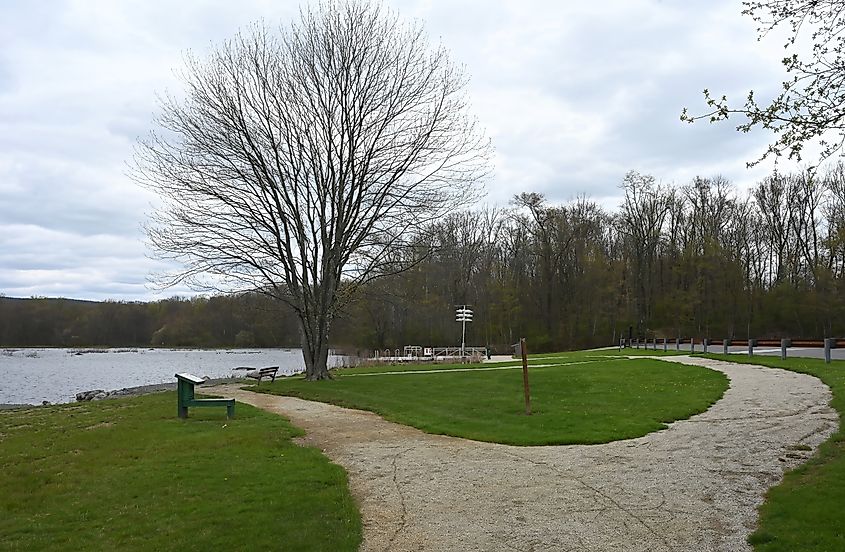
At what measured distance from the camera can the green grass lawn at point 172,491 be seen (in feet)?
19.0

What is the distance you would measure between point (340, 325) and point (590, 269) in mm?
28848

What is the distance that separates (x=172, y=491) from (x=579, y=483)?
14.8 ft

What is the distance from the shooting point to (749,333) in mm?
53094

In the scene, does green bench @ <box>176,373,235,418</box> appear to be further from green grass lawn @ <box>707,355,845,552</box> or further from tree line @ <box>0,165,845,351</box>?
tree line @ <box>0,165,845,351</box>

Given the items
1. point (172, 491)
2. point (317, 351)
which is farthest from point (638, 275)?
point (172, 491)

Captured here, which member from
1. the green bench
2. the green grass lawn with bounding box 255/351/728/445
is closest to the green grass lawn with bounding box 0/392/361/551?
the green bench

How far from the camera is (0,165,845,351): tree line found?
168 ft

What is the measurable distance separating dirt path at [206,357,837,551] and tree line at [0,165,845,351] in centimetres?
3691

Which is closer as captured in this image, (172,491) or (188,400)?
(172,491)

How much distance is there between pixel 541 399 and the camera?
1579cm

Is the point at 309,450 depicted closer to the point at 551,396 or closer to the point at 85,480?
the point at 85,480

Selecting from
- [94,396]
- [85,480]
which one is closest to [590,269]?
[94,396]

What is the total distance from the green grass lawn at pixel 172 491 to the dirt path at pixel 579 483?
536 millimetres

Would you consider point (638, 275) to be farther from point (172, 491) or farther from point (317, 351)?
point (172, 491)
